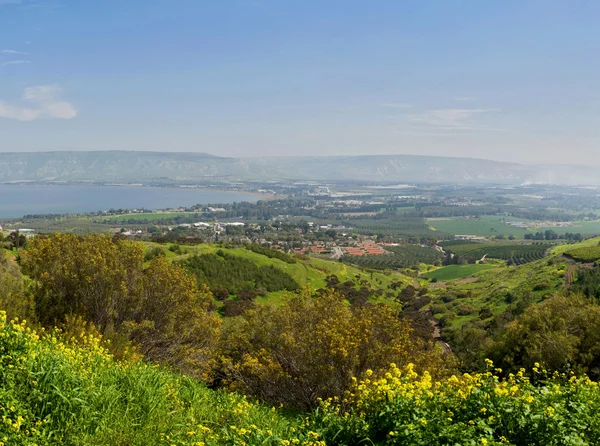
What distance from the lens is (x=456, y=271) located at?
297 ft

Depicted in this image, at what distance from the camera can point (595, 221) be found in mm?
199875

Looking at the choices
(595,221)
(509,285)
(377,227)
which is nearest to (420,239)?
(377,227)

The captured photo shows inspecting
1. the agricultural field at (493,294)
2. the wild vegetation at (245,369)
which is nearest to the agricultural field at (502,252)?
the agricultural field at (493,294)

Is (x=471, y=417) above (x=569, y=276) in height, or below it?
above

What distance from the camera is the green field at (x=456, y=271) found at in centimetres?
8616

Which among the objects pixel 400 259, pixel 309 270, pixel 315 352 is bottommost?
pixel 400 259

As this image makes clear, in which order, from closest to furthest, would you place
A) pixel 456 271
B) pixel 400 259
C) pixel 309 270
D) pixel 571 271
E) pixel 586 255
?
pixel 571 271
pixel 586 255
pixel 309 270
pixel 456 271
pixel 400 259

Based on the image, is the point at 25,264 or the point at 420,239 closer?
the point at 25,264

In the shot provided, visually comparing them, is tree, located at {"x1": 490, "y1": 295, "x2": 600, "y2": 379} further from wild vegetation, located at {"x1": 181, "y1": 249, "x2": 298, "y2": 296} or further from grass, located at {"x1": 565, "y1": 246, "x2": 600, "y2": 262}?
grass, located at {"x1": 565, "y1": 246, "x2": 600, "y2": 262}

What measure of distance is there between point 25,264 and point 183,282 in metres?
5.40

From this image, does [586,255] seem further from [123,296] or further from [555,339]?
[123,296]

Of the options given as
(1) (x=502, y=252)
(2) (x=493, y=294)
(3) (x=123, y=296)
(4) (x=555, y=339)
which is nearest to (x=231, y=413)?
(3) (x=123, y=296)

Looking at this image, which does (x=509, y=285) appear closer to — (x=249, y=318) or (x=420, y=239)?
(x=249, y=318)

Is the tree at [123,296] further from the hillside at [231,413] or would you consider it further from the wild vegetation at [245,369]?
the hillside at [231,413]
